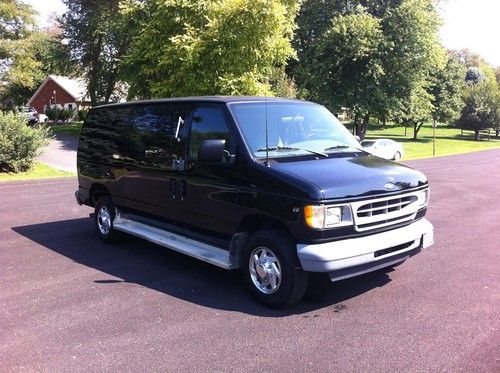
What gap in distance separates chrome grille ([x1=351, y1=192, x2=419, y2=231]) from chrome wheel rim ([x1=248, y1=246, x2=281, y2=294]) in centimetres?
87

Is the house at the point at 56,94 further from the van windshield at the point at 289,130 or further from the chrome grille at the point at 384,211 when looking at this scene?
the chrome grille at the point at 384,211

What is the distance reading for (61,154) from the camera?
81.7ft

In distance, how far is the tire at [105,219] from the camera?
7312 mm

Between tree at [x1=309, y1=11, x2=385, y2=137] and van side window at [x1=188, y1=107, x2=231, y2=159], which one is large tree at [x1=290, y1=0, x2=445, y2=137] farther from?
van side window at [x1=188, y1=107, x2=231, y2=159]

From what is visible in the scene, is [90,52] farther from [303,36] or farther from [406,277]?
[406,277]

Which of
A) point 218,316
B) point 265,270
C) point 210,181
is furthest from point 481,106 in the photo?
point 218,316

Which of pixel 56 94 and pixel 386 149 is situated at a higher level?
pixel 56 94

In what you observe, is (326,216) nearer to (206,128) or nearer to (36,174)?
(206,128)

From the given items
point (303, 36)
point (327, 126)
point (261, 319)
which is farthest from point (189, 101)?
point (303, 36)

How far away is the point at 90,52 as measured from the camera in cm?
3588

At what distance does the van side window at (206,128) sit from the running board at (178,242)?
3.37 feet

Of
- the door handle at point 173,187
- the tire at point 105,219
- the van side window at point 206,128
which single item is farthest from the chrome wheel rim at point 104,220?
the van side window at point 206,128

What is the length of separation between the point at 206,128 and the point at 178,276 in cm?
177

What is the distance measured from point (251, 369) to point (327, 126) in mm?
3301
